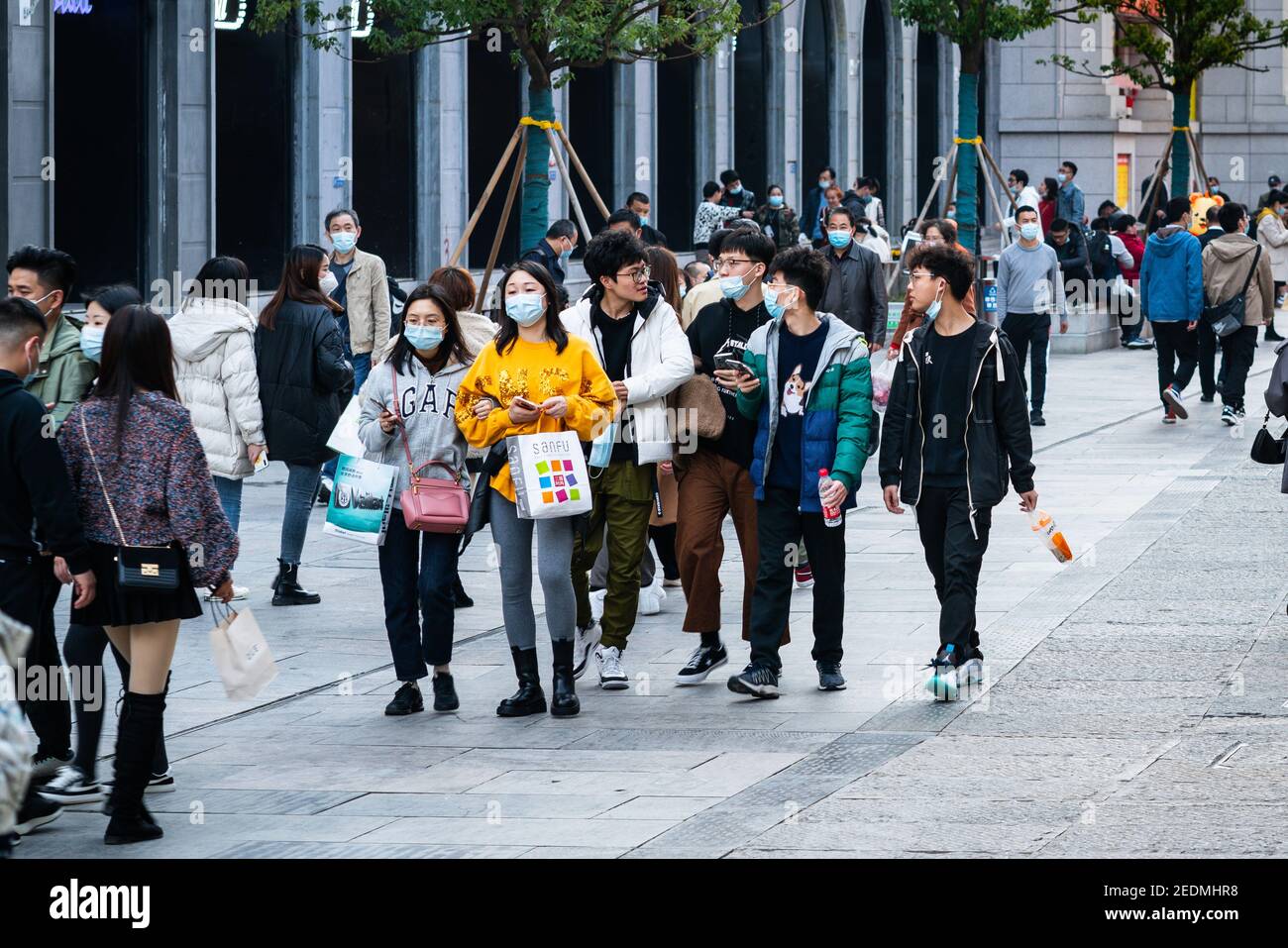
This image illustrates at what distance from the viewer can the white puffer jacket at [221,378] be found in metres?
10.3

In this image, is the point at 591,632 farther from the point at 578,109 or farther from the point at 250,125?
the point at 578,109

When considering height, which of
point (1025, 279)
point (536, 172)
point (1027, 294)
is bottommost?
point (1027, 294)

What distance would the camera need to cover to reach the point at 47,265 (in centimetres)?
770

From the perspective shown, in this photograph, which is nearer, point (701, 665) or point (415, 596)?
point (415, 596)

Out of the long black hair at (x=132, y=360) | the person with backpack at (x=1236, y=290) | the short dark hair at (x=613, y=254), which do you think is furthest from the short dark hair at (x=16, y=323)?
the person with backpack at (x=1236, y=290)

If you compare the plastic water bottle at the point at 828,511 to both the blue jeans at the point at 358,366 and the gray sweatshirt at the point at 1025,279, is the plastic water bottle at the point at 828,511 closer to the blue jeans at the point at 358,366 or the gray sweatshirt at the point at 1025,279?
the blue jeans at the point at 358,366

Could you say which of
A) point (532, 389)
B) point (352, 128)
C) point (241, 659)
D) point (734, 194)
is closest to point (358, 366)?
point (532, 389)

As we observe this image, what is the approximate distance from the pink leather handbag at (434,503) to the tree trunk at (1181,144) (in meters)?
23.2

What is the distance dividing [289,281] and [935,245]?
384 cm

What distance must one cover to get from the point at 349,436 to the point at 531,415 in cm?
96

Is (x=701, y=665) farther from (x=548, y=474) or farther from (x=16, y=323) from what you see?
(x=16, y=323)

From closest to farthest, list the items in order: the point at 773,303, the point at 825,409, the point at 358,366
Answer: the point at 825,409 < the point at 773,303 < the point at 358,366

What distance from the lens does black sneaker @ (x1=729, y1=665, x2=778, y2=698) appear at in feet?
27.3

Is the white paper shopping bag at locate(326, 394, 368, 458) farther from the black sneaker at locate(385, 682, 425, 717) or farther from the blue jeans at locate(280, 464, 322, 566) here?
the blue jeans at locate(280, 464, 322, 566)
